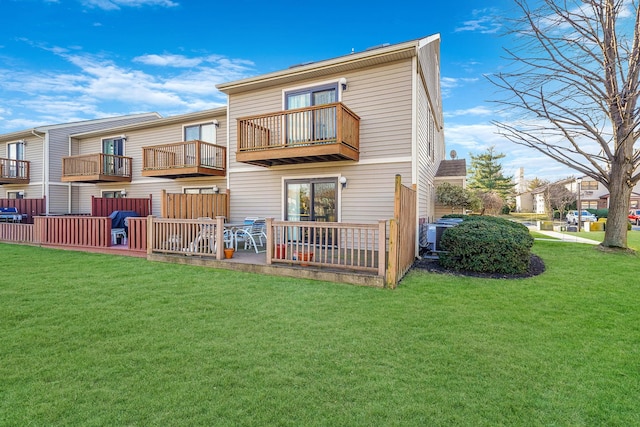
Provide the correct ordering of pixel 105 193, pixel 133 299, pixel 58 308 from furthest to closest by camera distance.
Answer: pixel 105 193 → pixel 133 299 → pixel 58 308

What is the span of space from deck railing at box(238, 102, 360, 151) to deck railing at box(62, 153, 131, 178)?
900cm

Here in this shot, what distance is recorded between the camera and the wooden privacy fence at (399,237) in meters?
5.51

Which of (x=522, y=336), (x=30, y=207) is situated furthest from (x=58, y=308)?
(x=30, y=207)

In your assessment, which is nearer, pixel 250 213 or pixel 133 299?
pixel 133 299

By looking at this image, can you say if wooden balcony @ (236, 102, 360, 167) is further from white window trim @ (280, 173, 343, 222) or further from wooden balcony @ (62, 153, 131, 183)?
wooden balcony @ (62, 153, 131, 183)

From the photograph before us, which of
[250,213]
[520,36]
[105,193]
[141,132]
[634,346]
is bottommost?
[634,346]

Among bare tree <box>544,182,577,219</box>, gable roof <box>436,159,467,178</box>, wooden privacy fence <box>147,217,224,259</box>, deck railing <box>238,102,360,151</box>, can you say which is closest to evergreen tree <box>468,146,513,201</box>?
bare tree <box>544,182,577,219</box>

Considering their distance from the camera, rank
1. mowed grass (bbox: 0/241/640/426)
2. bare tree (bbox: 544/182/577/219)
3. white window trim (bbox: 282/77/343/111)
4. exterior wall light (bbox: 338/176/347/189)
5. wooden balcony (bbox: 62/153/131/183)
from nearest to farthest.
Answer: mowed grass (bbox: 0/241/640/426), exterior wall light (bbox: 338/176/347/189), white window trim (bbox: 282/77/343/111), wooden balcony (bbox: 62/153/131/183), bare tree (bbox: 544/182/577/219)

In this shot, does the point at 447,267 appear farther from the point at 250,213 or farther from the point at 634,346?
the point at 250,213

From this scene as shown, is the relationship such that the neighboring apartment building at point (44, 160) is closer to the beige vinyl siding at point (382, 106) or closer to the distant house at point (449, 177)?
the beige vinyl siding at point (382, 106)

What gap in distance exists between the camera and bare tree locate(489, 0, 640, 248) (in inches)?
327

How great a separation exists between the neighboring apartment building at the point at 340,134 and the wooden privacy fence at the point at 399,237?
182cm

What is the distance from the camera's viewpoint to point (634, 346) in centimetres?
334

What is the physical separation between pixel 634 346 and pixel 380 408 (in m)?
3.16
